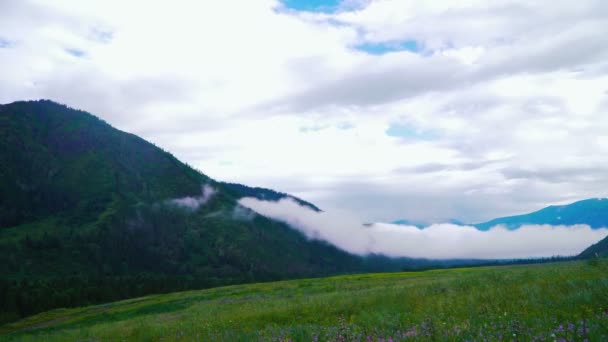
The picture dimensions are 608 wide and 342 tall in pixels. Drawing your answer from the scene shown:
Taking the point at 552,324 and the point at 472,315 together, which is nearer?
the point at 552,324

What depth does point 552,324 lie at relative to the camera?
930 centimetres

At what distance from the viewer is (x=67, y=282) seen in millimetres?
183375

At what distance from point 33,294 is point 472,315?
6487 inches

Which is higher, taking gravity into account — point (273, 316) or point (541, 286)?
point (541, 286)

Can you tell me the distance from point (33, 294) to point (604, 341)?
555 feet

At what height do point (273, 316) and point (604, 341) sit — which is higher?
point (604, 341)

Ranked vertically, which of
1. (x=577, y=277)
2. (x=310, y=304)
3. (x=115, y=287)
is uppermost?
(x=577, y=277)

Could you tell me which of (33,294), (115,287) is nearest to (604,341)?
(33,294)

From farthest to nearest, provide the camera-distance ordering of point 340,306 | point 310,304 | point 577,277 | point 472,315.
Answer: point 310,304
point 340,306
point 577,277
point 472,315

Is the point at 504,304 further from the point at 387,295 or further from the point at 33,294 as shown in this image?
the point at 33,294

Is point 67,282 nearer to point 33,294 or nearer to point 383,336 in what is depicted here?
point 33,294

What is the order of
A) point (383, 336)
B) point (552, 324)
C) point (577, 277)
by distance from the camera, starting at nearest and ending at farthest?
1. point (552, 324)
2. point (383, 336)
3. point (577, 277)

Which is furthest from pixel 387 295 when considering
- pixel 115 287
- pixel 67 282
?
pixel 67 282

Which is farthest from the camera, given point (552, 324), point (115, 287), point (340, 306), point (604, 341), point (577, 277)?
point (115, 287)
